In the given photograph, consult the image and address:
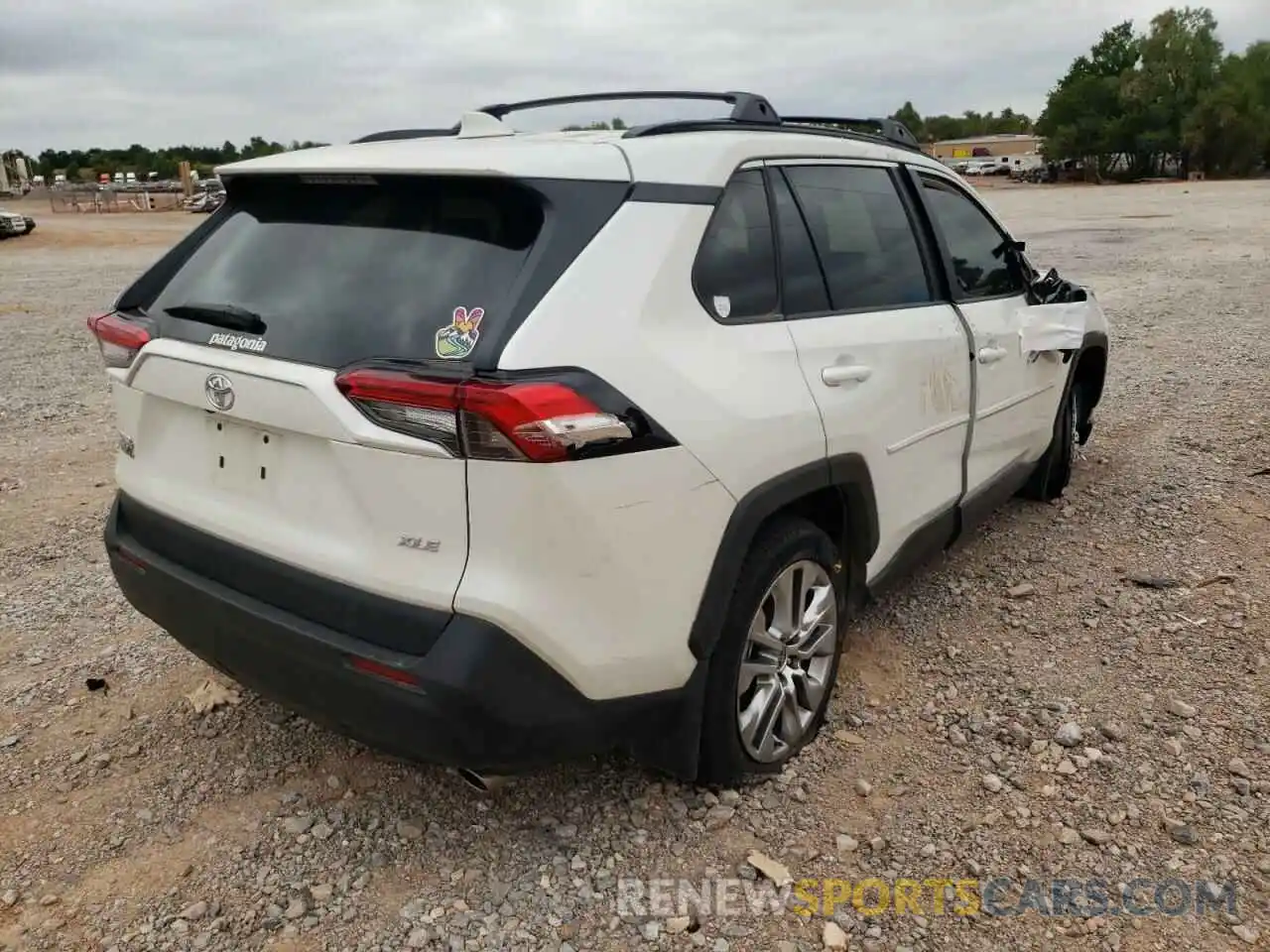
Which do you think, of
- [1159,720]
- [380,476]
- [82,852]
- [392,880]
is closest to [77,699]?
[82,852]

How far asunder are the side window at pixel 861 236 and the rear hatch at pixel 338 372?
97cm

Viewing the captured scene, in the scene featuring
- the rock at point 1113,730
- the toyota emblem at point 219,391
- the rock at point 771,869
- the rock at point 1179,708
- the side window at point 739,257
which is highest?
the side window at point 739,257

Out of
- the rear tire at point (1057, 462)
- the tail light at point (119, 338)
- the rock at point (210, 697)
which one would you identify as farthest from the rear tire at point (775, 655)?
the rear tire at point (1057, 462)

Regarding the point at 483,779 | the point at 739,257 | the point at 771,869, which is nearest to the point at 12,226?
the point at 739,257

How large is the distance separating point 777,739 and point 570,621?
3.39 ft

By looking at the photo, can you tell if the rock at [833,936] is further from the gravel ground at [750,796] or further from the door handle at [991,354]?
the door handle at [991,354]

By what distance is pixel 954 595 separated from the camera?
14.0 feet

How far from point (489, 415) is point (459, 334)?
0.23 meters

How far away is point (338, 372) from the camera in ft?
7.52

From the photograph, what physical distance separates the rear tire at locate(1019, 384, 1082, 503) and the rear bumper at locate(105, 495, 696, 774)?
3.24 meters

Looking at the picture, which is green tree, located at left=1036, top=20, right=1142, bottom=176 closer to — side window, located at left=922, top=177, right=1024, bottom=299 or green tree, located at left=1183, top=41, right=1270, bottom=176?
green tree, located at left=1183, top=41, right=1270, bottom=176

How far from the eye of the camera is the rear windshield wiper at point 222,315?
2537 mm

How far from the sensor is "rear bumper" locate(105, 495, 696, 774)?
87.0 inches

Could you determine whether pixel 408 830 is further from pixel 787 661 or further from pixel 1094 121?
pixel 1094 121
